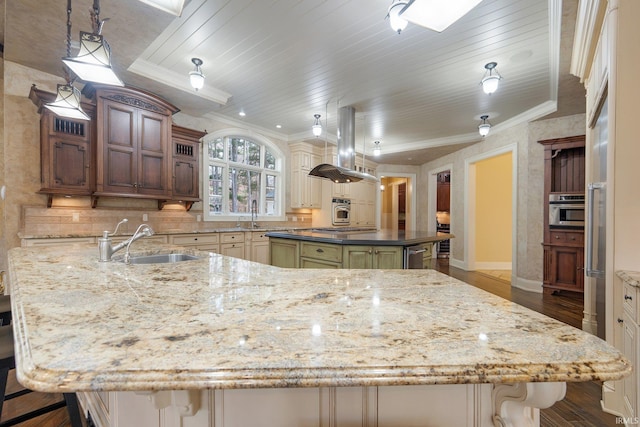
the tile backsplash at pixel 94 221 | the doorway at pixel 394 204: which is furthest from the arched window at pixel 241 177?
the doorway at pixel 394 204

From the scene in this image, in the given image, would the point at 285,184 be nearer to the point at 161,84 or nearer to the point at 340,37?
the point at 161,84

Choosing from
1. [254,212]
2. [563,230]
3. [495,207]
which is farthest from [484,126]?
[254,212]

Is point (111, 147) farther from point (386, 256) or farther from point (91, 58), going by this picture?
point (386, 256)

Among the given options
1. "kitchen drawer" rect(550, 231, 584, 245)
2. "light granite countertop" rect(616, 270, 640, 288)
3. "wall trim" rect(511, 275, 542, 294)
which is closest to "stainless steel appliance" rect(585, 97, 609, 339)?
"light granite countertop" rect(616, 270, 640, 288)

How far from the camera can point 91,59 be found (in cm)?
157

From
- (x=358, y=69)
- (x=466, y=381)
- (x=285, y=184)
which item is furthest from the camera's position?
(x=285, y=184)

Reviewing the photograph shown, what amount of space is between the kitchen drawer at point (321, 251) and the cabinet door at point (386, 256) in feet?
1.21

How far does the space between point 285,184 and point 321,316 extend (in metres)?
5.44

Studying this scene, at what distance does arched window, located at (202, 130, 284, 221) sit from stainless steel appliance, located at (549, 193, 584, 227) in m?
4.58

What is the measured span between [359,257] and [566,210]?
10.8ft

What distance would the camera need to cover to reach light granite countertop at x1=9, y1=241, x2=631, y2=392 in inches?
19.5

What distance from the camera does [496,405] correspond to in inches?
29.8

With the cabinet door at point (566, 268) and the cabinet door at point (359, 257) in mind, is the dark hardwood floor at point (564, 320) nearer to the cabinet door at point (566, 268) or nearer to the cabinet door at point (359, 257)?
Result: the cabinet door at point (566, 268)

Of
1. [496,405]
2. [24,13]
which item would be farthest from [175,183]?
[496,405]
